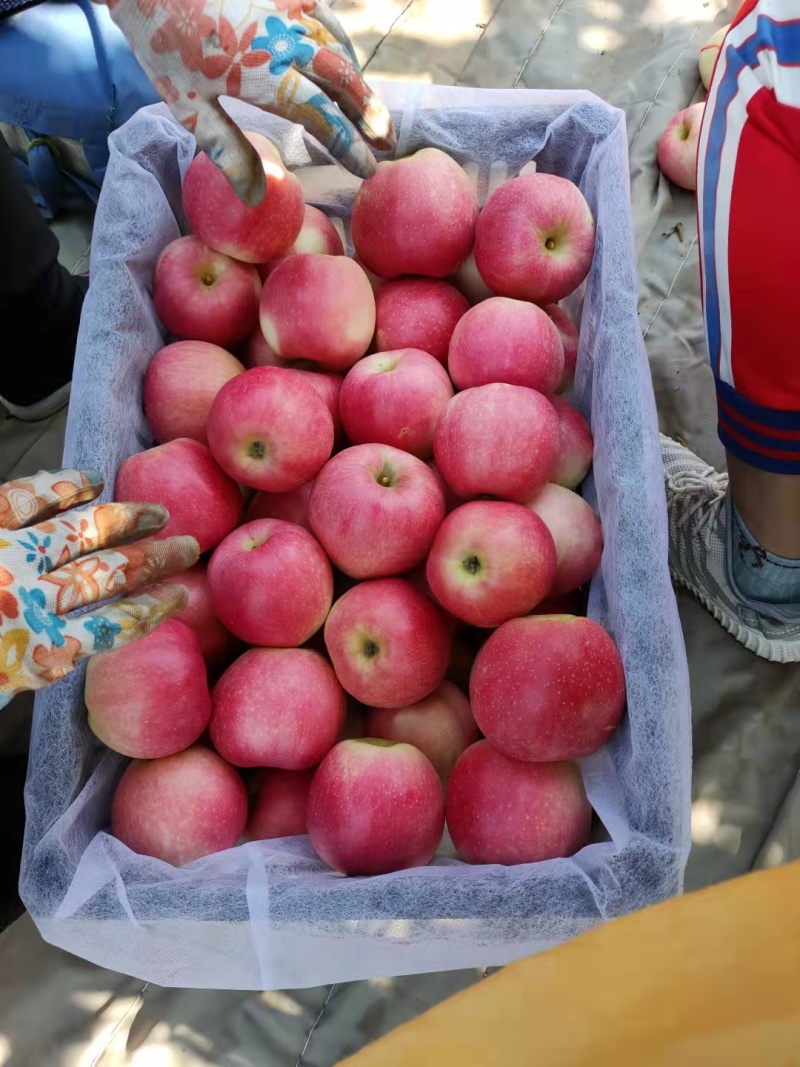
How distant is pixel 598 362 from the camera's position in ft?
3.27

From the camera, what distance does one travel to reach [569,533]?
3.06 feet

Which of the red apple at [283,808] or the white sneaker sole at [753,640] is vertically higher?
the red apple at [283,808]

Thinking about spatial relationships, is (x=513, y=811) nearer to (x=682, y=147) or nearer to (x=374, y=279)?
(x=374, y=279)

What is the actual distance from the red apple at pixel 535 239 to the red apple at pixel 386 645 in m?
0.41

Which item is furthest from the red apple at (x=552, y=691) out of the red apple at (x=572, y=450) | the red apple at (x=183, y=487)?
the red apple at (x=183, y=487)

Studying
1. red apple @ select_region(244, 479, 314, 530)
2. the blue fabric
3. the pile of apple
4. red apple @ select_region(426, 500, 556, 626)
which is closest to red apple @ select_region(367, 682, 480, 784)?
the pile of apple

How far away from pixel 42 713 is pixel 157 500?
0.80 feet

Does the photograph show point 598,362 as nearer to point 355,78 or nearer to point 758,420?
point 758,420

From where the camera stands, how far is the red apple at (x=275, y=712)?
0.83 meters

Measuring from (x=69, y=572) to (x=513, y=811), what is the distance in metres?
0.46

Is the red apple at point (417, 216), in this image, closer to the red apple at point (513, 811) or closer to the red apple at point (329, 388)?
the red apple at point (329, 388)

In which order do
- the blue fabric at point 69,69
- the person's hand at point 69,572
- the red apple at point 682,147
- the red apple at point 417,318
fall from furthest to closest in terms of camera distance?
the red apple at point 682,147 < the blue fabric at point 69,69 < the red apple at point 417,318 < the person's hand at point 69,572

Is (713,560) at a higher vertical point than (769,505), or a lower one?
lower

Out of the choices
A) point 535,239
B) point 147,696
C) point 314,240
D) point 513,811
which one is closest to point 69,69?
point 314,240
